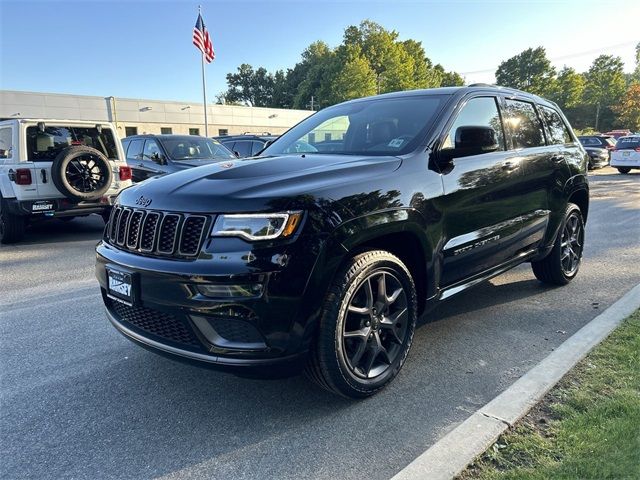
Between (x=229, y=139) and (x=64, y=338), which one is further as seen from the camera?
(x=229, y=139)

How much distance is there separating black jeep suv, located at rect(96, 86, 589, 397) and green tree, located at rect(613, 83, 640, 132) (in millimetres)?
67848

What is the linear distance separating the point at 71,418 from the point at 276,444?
1.23 metres

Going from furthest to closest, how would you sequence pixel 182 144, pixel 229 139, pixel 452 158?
pixel 229 139
pixel 182 144
pixel 452 158

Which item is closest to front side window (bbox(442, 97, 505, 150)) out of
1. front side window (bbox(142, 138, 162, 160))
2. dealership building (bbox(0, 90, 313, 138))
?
front side window (bbox(142, 138, 162, 160))

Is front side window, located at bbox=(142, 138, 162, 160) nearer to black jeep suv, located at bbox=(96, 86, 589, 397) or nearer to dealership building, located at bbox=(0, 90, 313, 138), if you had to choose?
black jeep suv, located at bbox=(96, 86, 589, 397)

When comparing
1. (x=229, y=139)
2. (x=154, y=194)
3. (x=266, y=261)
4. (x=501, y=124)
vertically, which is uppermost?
(x=229, y=139)

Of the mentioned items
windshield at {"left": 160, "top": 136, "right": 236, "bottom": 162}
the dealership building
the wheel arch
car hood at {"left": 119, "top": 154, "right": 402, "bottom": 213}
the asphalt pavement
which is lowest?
the asphalt pavement

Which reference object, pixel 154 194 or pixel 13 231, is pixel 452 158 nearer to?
pixel 154 194

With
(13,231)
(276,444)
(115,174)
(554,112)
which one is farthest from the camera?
(115,174)

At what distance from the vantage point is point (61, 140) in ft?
25.2

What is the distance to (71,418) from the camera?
267 centimetres

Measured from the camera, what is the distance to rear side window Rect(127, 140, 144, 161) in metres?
10.3

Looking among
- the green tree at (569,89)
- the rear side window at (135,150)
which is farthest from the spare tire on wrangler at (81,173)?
the green tree at (569,89)

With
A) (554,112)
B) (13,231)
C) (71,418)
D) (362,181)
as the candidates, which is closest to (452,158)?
(362,181)
